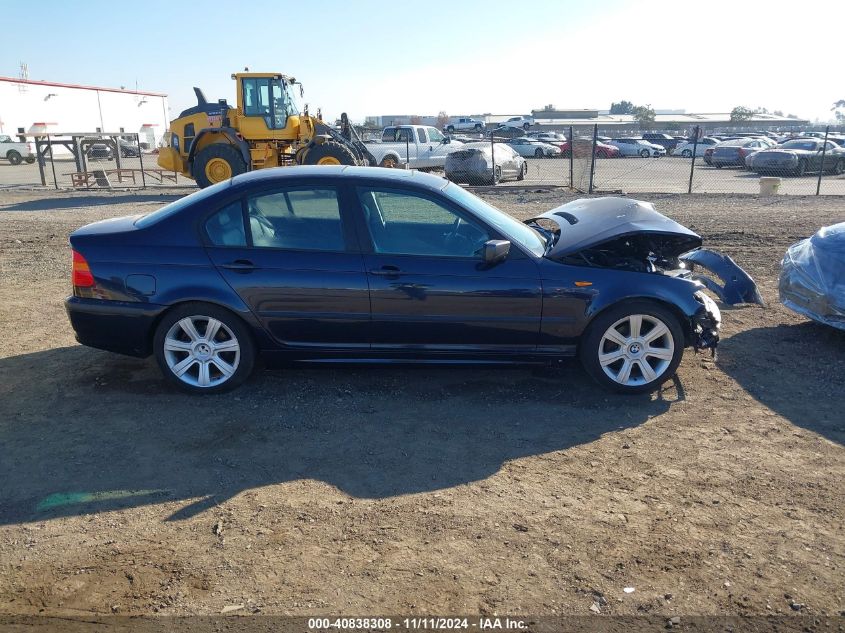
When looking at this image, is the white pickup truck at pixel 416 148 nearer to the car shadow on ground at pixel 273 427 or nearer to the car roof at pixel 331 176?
the car roof at pixel 331 176

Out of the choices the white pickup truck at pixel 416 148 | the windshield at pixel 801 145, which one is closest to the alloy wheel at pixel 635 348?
the white pickup truck at pixel 416 148

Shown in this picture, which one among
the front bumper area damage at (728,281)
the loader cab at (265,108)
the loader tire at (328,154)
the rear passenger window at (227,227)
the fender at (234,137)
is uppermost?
the loader cab at (265,108)

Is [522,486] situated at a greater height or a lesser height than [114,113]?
lesser

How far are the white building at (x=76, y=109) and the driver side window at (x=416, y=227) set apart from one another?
3928cm

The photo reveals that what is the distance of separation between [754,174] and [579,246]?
2645 centimetres

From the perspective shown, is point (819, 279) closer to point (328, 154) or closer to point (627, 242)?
point (627, 242)

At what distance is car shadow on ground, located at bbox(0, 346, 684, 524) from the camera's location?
3619 mm

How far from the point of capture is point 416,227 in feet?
15.6

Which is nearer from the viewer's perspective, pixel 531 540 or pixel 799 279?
pixel 531 540

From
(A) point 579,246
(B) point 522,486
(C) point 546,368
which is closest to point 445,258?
(A) point 579,246

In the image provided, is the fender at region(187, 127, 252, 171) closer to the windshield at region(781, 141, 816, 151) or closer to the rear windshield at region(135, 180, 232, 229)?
the rear windshield at region(135, 180, 232, 229)

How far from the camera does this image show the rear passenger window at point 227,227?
15.2 ft

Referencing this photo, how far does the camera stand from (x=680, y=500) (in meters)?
3.48

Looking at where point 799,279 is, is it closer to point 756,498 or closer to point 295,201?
point 756,498
